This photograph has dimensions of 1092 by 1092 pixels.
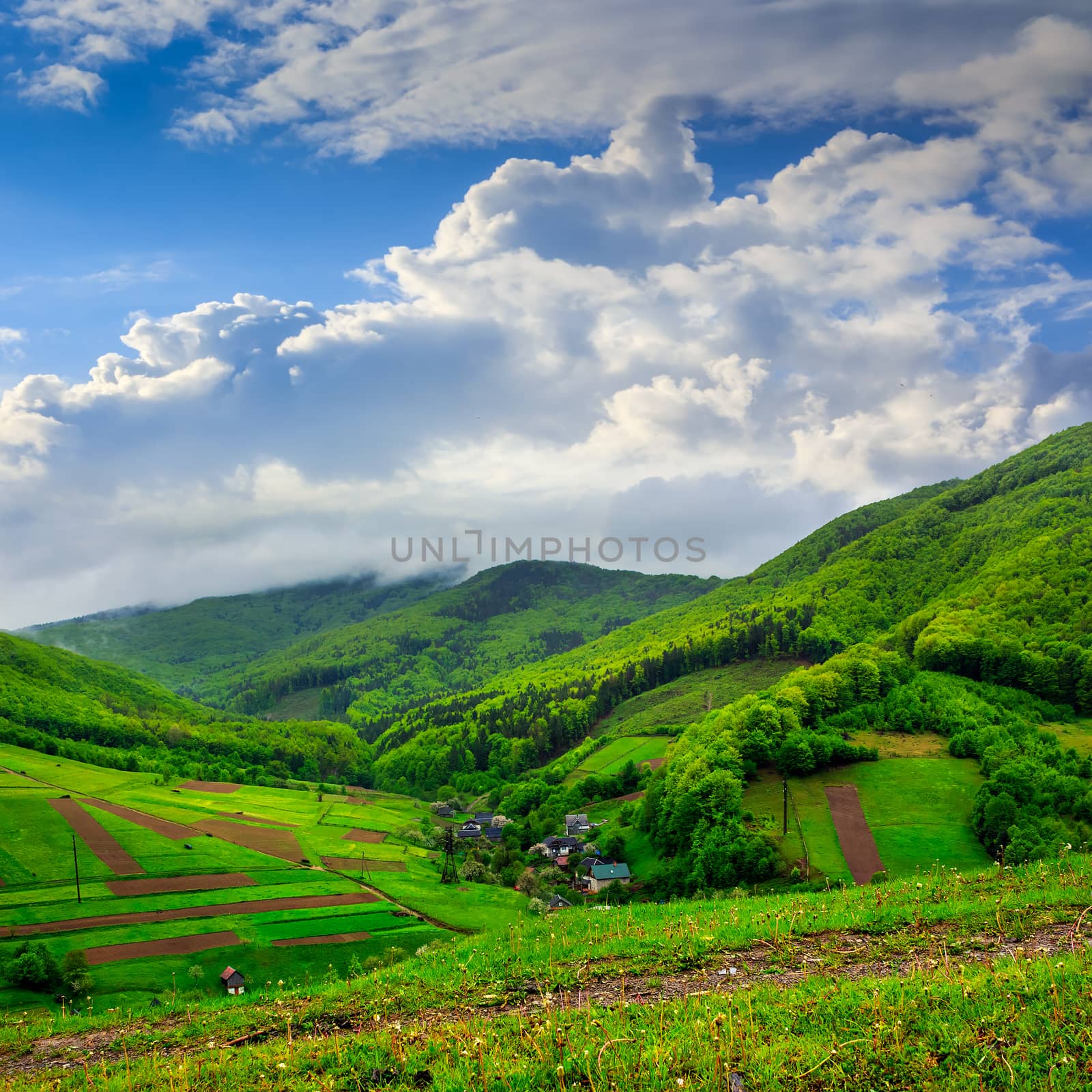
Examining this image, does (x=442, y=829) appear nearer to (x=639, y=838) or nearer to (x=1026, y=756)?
(x=639, y=838)

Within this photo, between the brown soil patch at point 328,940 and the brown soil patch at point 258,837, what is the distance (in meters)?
29.9

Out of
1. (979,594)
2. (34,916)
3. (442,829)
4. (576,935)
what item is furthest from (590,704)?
(576,935)

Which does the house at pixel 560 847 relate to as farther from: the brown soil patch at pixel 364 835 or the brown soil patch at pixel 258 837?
the brown soil patch at pixel 258 837

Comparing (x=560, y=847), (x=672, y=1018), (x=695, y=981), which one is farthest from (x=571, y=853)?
(x=672, y=1018)

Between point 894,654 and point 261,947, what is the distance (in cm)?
8551

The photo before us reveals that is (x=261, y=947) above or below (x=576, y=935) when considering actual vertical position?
below

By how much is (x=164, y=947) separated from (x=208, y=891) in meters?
16.2

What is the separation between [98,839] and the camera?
83250 millimetres

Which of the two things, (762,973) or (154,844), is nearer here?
(762,973)

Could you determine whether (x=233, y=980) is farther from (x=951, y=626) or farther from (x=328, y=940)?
(x=951, y=626)

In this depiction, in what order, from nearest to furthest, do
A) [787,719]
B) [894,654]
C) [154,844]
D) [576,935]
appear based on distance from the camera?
[576,935] < [787,719] < [154,844] < [894,654]

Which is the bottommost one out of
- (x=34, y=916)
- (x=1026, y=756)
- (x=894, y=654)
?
(x=34, y=916)

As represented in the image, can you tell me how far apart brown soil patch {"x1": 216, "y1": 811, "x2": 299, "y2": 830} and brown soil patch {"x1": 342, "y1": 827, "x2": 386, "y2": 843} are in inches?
362

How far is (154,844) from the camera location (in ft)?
278
